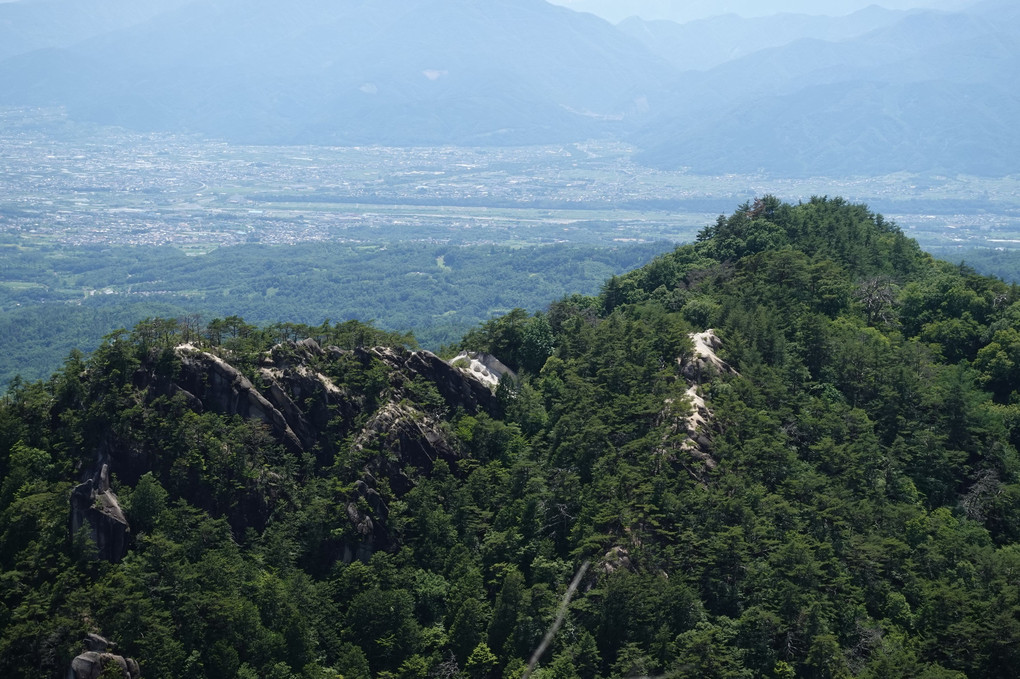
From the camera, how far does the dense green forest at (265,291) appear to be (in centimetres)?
14450

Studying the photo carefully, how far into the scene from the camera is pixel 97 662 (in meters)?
41.0

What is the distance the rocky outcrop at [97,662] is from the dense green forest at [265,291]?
92.7 meters

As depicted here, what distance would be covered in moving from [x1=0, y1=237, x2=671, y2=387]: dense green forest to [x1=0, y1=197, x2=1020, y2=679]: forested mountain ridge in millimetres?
76153

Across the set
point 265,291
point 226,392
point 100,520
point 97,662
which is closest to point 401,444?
point 226,392

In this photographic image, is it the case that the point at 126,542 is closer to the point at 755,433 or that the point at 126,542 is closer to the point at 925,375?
the point at 755,433

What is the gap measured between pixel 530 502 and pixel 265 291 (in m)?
135

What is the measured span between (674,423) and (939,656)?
53.8 feet

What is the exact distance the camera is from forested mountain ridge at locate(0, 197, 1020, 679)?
4272 cm

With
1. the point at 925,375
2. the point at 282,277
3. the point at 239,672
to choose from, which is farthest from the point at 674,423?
the point at 282,277

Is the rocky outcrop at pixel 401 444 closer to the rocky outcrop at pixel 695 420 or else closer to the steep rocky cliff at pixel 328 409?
the steep rocky cliff at pixel 328 409

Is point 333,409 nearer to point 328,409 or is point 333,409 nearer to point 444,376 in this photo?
point 328,409

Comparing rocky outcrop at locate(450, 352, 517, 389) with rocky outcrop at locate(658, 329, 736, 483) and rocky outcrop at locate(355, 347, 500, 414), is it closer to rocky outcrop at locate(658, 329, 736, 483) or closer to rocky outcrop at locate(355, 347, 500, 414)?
rocky outcrop at locate(355, 347, 500, 414)

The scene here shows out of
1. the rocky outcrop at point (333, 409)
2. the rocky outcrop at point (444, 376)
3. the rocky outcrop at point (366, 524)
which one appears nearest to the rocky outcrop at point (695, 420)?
the rocky outcrop at point (444, 376)

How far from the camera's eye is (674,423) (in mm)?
53250
